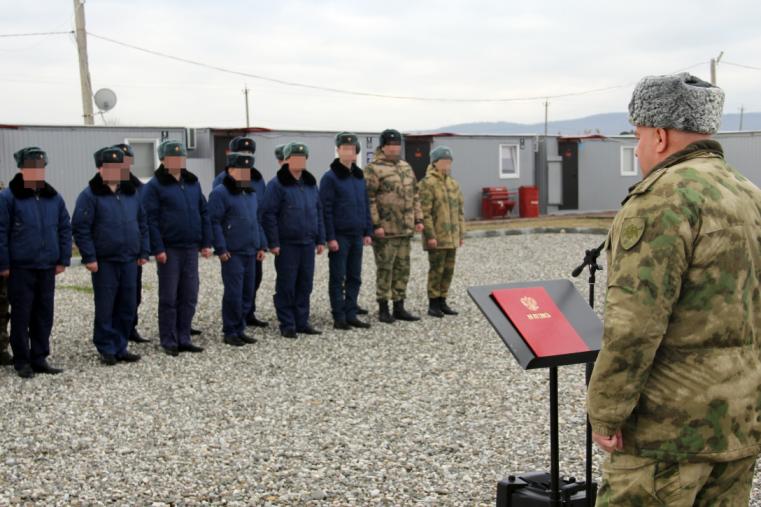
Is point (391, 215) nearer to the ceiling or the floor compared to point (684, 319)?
nearer to the floor

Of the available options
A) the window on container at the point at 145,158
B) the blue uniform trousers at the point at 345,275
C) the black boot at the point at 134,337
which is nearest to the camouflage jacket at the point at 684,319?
the blue uniform trousers at the point at 345,275

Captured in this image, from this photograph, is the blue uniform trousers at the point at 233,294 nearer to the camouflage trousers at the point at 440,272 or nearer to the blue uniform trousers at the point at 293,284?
the blue uniform trousers at the point at 293,284

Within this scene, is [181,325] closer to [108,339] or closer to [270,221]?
[108,339]

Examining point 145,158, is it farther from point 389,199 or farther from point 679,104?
point 679,104

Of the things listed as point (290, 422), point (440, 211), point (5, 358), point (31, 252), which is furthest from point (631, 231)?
point (440, 211)

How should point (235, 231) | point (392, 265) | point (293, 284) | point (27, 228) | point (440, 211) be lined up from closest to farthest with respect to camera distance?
1. point (27, 228)
2. point (235, 231)
3. point (293, 284)
4. point (392, 265)
5. point (440, 211)

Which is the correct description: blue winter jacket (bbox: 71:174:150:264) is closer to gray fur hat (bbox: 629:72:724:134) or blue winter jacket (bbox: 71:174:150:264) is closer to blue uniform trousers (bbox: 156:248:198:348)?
blue uniform trousers (bbox: 156:248:198:348)

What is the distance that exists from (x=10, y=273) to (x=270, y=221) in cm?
259

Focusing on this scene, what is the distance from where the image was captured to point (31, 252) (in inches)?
287

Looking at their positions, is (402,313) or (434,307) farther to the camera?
(434,307)

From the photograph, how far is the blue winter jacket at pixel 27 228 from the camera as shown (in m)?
7.23

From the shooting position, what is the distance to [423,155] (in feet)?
84.6

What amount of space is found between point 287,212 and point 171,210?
125 centimetres

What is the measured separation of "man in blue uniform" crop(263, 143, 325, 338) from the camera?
9.02 m
